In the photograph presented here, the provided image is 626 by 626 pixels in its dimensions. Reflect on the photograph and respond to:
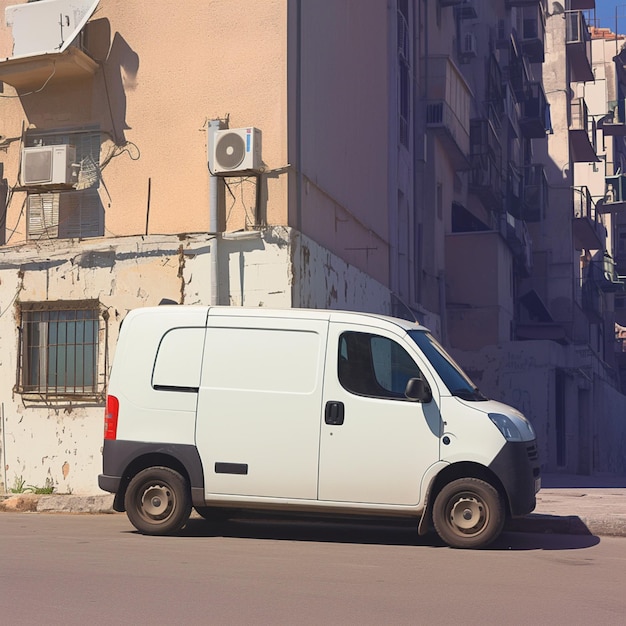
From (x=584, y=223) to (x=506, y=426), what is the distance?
3455 centimetres

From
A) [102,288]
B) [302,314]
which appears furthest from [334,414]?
[102,288]

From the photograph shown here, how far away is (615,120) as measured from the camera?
2160 inches

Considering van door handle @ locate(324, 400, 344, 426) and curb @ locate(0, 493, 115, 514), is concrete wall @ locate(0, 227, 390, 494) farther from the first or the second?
van door handle @ locate(324, 400, 344, 426)

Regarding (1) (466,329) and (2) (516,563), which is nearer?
(2) (516,563)

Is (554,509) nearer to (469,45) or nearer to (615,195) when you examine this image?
(469,45)

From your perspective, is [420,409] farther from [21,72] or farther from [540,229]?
[540,229]

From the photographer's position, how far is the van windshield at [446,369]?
33.6ft

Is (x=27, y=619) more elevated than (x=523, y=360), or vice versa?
(x=523, y=360)

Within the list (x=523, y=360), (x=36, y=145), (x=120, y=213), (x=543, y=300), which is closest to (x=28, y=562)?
(x=120, y=213)

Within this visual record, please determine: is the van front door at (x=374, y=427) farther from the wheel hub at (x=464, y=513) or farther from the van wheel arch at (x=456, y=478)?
the wheel hub at (x=464, y=513)

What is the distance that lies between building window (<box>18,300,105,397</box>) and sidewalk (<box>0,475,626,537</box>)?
1626mm

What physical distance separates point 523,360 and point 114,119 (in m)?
15.9

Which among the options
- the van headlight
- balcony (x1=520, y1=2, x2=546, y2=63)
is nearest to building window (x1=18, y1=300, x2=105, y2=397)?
the van headlight

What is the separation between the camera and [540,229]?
41.2 meters
